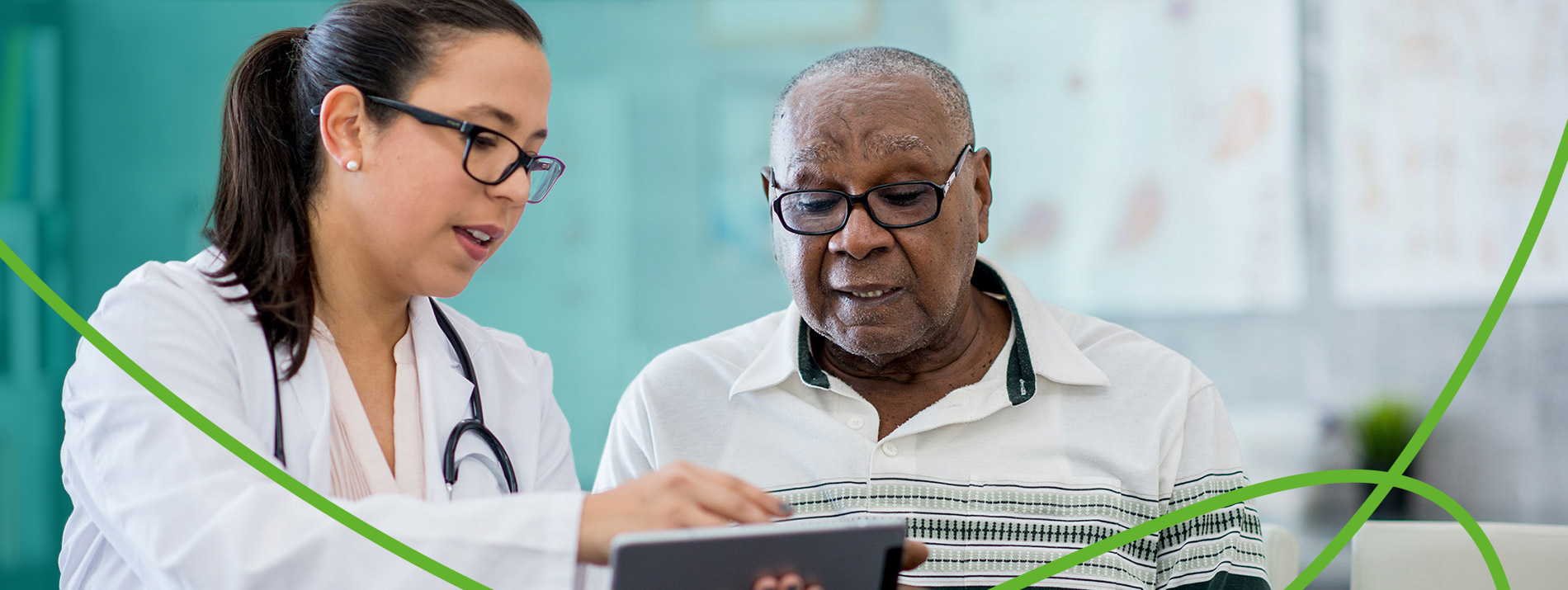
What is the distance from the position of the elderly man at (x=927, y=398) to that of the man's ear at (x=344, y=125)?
2.19 feet

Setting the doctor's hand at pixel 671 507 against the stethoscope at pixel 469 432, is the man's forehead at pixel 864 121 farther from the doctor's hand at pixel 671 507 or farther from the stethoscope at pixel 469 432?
the doctor's hand at pixel 671 507

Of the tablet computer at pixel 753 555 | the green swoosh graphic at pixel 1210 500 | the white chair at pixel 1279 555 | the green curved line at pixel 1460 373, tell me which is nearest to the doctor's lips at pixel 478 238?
the green swoosh graphic at pixel 1210 500

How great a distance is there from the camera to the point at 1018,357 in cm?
189

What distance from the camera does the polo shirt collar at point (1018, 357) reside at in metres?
1.84

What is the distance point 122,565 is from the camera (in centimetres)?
120

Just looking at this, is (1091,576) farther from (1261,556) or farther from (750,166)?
(750,166)

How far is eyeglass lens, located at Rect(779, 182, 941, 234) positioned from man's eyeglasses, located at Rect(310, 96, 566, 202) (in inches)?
20.7

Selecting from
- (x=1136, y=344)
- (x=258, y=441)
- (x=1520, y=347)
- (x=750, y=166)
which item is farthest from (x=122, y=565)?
(x=1520, y=347)

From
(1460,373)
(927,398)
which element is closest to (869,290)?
(927,398)

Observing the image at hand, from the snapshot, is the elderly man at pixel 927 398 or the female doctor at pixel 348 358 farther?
the elderly man at pixel 927 398

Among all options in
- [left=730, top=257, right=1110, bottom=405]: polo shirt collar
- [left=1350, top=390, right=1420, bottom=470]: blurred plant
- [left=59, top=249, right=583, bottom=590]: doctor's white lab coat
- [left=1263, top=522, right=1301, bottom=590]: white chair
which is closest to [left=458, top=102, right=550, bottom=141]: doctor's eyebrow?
[left=59, top=249, right=583, bottom=590]: doctor's white lab coat

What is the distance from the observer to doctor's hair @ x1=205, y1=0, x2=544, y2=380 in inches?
50.1

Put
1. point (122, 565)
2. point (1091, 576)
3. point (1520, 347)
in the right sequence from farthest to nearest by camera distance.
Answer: point (1520, 347)
point (1091, 576)
point (122, 565)

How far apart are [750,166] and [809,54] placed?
1.45 ft
